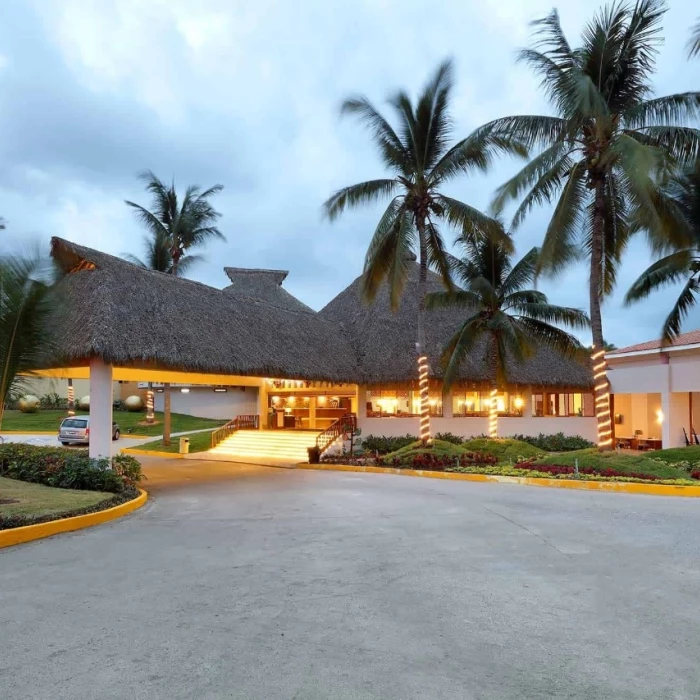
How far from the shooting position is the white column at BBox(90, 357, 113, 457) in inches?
531

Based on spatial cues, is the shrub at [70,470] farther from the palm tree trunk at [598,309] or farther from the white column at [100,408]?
the palm tree trunk at [598,309]

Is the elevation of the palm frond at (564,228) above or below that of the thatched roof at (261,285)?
below

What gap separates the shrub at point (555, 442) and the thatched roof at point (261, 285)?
16.6 m

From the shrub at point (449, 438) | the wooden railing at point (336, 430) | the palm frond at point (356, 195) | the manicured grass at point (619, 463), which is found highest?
the palm frond at point (356, 195)

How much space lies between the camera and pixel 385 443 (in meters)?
22.4

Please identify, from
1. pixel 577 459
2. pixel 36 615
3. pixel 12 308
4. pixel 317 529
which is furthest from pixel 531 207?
pixel 36 615

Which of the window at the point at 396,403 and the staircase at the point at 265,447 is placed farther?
the window at the point at 396,403

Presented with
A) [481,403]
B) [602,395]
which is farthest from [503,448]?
[481,403]

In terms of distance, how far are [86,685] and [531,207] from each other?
15977 mm

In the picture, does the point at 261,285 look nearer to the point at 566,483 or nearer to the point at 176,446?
the point at 176,446

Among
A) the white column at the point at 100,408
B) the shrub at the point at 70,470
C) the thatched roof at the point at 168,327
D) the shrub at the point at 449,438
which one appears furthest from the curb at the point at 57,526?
the shrub at the point at 449,438

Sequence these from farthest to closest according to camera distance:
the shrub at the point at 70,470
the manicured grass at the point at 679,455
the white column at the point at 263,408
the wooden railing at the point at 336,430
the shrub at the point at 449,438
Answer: the white column at the point at 263,408 < the shrub at the point at 449,438 < the wooden railing at the point at 336,430 < the manicured grass at the point at 679,455 < the shrub at the point at 70,470

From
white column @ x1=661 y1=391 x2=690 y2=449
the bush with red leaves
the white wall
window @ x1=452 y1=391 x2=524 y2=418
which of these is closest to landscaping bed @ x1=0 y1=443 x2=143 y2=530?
the bush with red leaves

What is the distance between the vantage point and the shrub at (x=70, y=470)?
12172 mm
